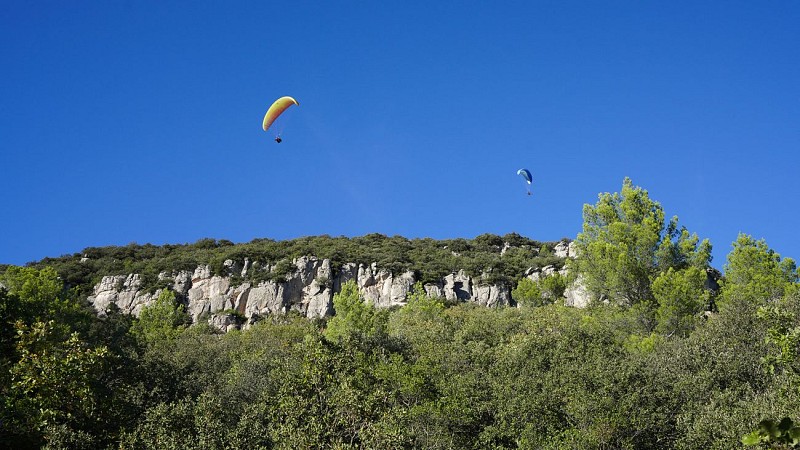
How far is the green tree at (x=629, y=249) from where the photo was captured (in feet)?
117

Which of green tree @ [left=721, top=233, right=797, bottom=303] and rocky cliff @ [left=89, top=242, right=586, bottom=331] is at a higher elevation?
rocky cliff @ [left=89, top=242, right=586, bottom=331]

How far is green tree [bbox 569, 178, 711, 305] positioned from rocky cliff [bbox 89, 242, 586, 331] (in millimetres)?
43875

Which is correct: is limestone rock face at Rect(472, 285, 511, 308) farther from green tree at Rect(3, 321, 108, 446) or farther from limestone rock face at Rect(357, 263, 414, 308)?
green tree at Rect(3, 321, 108, 446)

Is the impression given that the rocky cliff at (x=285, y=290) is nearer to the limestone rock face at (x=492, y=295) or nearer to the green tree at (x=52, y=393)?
the limestone rock face at (x=492, y=295)

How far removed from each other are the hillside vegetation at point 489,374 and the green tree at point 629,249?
10 centimetres

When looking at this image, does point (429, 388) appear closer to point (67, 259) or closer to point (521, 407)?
point (521, 407)

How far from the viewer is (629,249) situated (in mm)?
36875

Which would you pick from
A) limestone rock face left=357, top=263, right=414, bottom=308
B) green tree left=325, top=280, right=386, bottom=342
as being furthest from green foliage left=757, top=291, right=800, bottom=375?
limestone rock face left=357, top=263, right=414, bottom=308

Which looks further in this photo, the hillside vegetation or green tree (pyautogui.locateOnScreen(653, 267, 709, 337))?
green tree (pyautogui.locateOnScreen(653, 267, 709, 337))

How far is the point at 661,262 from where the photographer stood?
120ft

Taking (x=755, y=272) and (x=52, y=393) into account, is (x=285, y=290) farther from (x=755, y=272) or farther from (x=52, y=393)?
(x=52, y=393)

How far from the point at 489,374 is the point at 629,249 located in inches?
586

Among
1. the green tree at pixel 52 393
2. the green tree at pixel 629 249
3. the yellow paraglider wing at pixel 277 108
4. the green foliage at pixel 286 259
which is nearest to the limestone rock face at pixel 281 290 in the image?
the green foliage at pixel 286 259

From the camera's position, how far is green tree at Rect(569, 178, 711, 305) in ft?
117
